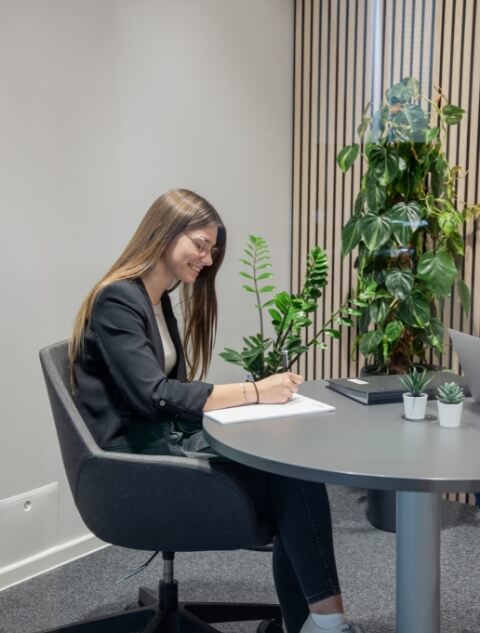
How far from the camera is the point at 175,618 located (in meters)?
2.12

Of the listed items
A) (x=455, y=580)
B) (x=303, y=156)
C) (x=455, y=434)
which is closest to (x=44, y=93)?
(x=303, y=156)

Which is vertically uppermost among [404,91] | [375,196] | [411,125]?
[404,91]

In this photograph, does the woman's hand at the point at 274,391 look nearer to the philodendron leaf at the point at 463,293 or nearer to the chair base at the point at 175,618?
the chair base at the point at 175,618

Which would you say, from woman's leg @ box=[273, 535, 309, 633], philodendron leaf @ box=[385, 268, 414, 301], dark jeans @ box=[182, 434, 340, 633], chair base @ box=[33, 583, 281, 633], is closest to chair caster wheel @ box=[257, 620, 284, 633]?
chair base @ box=[33, 583, 281, 633]

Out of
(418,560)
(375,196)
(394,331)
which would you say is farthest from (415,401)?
(375,196)

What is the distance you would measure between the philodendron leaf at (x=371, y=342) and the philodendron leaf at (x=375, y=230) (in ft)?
1.25

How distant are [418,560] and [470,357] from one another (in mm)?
528

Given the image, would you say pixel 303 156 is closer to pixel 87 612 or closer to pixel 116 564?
pixel 116 564

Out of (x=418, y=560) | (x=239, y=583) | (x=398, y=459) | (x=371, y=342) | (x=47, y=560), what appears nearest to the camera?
(x=398, y=459)

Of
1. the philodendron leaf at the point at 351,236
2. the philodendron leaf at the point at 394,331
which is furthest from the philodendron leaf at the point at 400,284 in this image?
the philodendron leaf at the point at 351,236

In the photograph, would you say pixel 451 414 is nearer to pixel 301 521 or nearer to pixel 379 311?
pixel 301 521

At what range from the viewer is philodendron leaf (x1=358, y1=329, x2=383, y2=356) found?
3.29 metres

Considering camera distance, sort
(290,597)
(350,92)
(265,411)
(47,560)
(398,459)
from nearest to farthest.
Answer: (398,459) → (265,411) → (290,597) → (47,560) → (350,92)

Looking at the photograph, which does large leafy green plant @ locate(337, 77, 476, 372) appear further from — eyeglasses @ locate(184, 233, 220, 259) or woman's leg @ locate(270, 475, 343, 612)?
woman's leg @ locate(270, 475, 343, 612)
